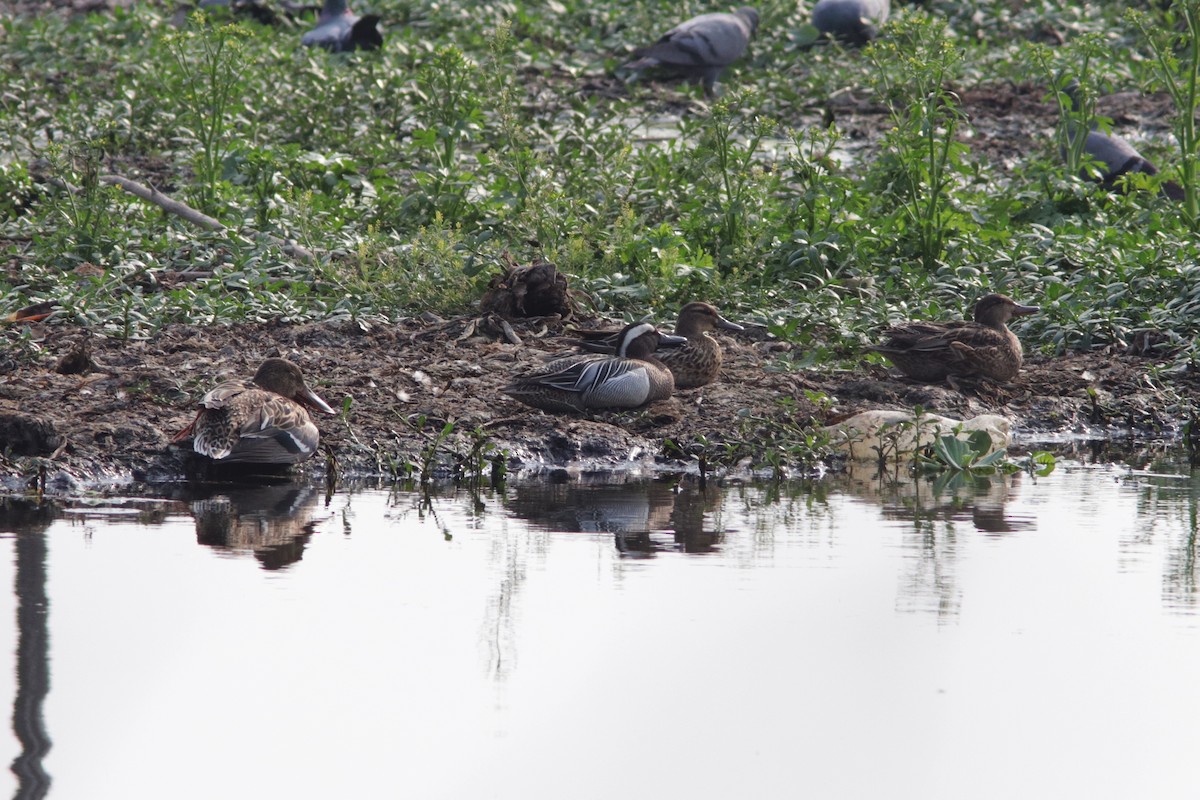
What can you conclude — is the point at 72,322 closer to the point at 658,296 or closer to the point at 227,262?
the point at 227,262

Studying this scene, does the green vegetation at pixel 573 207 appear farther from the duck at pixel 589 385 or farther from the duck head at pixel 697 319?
the duck at pixel 589 385

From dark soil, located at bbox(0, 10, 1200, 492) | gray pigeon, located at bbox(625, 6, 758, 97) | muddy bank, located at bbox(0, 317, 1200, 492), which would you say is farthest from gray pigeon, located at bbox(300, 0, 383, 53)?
muddy bank, located at bbox(0, 317, 1200, 492)

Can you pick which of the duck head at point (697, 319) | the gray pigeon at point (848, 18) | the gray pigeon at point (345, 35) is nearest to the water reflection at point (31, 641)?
the duck head at point (697, 319)

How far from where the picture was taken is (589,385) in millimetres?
8180

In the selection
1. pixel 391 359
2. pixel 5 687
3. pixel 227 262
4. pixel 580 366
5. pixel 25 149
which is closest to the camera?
pixel 5 687

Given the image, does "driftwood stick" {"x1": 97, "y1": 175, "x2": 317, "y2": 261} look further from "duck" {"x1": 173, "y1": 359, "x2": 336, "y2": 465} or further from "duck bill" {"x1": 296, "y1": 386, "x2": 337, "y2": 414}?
"duck" {"x1": 173, "y1": 359, "x2": 336, "y2": 465}

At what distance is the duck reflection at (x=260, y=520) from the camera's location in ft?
19.5

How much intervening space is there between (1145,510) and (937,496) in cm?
91

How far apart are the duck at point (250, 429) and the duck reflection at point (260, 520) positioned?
6.3 inches

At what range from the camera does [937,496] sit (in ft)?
23.9

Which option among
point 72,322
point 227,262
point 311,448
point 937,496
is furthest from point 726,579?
point 227,262

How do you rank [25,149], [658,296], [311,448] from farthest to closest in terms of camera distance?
[25,149]
[658,296]
[311,448]

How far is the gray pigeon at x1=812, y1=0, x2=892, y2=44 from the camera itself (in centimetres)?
1736

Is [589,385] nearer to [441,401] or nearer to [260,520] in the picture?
[441,401]
